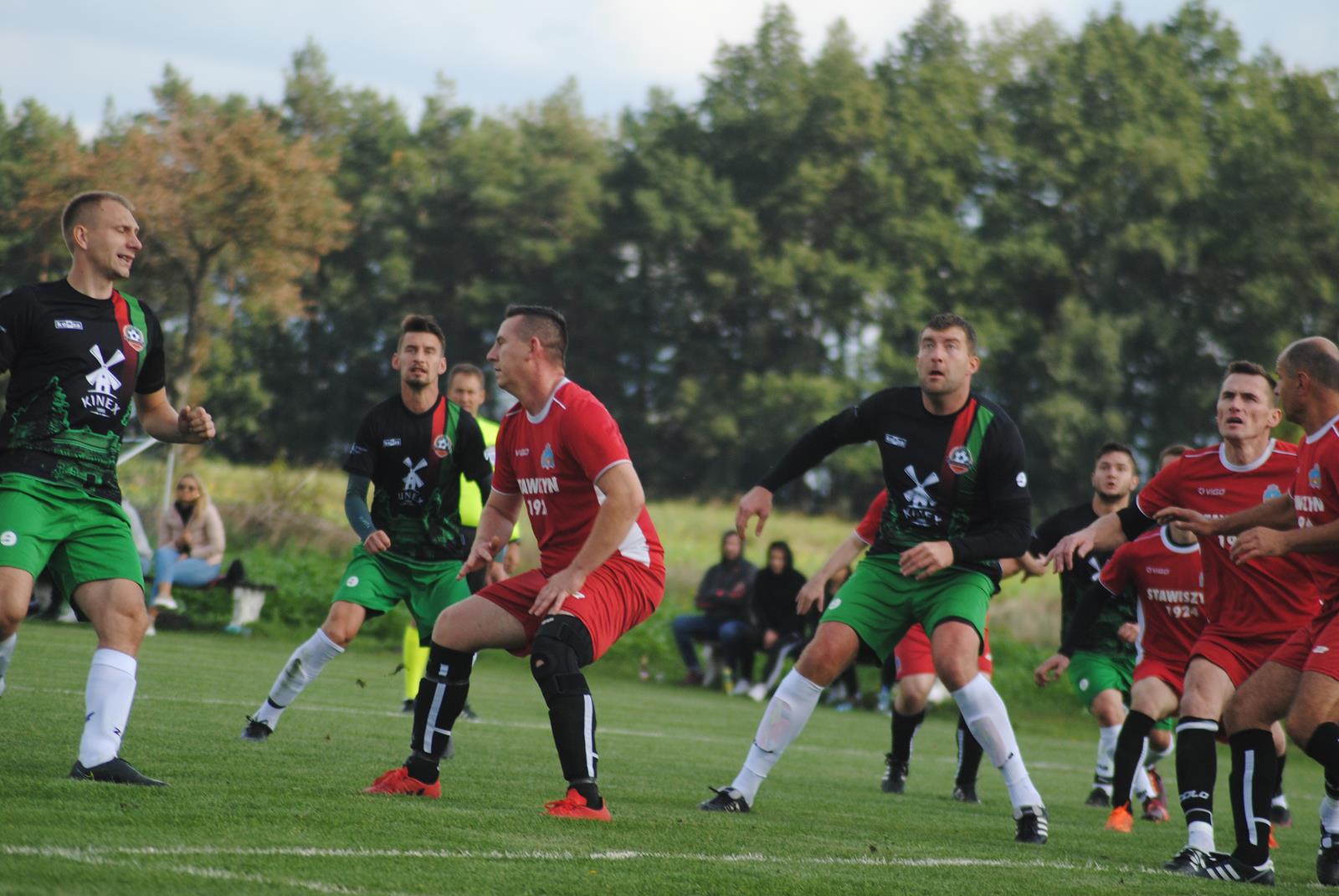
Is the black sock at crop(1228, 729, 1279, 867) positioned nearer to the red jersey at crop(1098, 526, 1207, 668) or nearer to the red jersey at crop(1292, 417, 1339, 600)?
the red jersey at crop(1292, 417, 1339, 600)

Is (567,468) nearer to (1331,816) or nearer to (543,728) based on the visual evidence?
(1331,816)

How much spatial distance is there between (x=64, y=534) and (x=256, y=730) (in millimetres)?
2903

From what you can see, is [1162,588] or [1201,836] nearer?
[1201,836]

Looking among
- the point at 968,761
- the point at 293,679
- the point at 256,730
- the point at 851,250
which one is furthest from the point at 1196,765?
→ the point at 851,250

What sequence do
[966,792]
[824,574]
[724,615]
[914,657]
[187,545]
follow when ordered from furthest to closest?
[724,615]
[187,545]
[914,657]
[966,792]
[824,574]

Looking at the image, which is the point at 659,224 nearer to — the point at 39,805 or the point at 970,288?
the point at 970,288

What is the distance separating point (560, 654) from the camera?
246 inches

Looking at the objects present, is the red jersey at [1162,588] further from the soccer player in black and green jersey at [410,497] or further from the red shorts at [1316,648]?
the soccer player in black and green jersey at [410,497]

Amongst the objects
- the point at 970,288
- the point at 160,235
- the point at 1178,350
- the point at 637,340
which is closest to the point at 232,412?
the point at 637,340

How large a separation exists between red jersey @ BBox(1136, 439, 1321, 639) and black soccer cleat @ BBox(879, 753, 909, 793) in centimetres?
287

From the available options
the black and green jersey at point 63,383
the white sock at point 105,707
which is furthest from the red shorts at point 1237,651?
the black and green jersey at point 63,383

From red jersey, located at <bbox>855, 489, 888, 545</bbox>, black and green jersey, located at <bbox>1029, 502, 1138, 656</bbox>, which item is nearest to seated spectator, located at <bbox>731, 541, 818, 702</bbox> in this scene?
black and green jersey, located at <bbox>1029, 502, 1138, 656</bbox>

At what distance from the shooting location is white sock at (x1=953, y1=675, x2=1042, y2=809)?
7.20 meters

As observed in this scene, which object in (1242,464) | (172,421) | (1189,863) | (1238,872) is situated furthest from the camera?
(1242,464)
